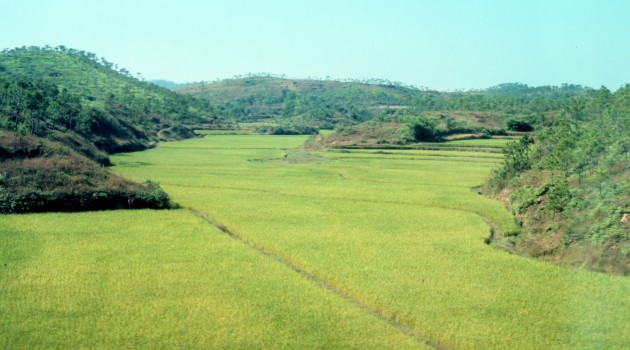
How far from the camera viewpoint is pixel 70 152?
2625 cm

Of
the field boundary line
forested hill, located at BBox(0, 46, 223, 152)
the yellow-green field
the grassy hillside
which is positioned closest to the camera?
the yellow-green field

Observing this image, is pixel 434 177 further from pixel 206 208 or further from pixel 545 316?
pixel 545 316

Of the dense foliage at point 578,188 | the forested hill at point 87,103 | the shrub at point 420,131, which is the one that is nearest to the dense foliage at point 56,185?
the forested hill at point 87,103

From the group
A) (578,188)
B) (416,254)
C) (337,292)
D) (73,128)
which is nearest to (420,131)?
(73,128)

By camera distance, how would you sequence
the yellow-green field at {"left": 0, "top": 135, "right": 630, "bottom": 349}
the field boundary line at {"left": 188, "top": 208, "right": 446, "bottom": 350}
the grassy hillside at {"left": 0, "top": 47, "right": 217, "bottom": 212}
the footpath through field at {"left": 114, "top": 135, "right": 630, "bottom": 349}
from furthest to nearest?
the grassy hillside at {"left": 0, "top": 47, "right": 217, "bottom": 212} < the footpath through field at {"left": 114, "top": 135, "right": 630, "bottom": 349} < the field boundary line at {"left": 188, "top": 208, "right": 446, "bottom": 350} < the yellow-green field at {"left": 0, "top": 135, "right": 630, "bottom": 349}

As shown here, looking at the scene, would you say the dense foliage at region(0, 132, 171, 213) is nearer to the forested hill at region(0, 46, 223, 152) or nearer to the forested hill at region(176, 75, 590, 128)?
the forested hill at region(0, 46, 223, 152)

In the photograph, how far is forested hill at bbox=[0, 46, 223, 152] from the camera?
139 ft

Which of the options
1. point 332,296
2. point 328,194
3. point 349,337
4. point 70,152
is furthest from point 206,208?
point 349,337

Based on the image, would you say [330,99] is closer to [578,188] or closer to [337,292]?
[578,188]

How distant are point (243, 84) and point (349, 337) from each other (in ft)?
470

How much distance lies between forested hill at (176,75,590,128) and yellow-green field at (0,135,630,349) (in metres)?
55.1

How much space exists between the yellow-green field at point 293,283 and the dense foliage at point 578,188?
1.57m

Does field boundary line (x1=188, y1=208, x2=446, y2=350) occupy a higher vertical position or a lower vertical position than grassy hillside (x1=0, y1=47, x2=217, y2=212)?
lower

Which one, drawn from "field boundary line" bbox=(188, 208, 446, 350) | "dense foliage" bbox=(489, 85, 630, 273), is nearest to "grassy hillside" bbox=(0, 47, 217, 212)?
"field boundary line" bbox=(188, 208, 446, 350)
